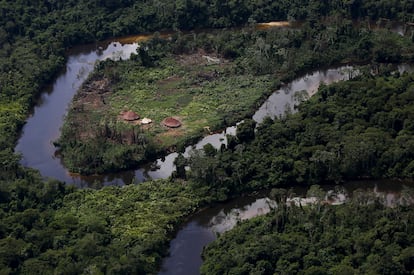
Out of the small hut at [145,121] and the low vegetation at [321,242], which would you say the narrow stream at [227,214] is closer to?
the low vegetation at [321,242]

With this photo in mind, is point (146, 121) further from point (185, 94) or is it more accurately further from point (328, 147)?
point (328, 147)

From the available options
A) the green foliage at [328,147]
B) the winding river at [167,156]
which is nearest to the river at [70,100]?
the winding river at [167,156]

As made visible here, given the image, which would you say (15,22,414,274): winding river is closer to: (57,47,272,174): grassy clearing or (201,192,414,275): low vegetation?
(57,47,272,174): grassy clearing

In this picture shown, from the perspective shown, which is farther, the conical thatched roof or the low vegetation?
the conical thatched roof

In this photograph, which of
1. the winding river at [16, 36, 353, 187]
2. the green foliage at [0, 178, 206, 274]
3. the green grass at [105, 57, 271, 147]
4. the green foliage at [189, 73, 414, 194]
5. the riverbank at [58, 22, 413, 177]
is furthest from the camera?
the green grass at [105, 57, 271, 147]

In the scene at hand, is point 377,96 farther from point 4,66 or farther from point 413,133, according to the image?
point 4,66

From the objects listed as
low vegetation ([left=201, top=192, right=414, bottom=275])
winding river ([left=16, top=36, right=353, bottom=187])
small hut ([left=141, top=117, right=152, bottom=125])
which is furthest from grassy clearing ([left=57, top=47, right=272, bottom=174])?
low vegetation ([left=201, top=192, right=414, bottom=275])

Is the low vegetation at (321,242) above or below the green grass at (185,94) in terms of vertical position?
below
